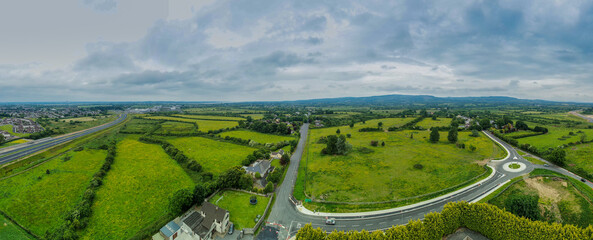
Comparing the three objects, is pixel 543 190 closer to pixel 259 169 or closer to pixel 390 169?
pixel 390 169

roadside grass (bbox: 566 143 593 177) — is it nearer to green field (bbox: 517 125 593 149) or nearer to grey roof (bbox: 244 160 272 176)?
green field (bbox: 517 125 593 149)

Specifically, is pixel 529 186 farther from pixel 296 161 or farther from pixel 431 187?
pixel 296 161

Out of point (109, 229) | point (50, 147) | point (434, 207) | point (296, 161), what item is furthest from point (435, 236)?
point (50, 147)

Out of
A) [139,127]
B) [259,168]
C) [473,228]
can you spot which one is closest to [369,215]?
[473,228]

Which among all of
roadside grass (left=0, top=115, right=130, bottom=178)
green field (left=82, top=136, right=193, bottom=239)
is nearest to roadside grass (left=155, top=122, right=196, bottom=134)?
roadside grass (left=0, top=115, right=130, bottom=178)

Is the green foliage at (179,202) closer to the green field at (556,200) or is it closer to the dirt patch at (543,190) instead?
the green field at (556,200)

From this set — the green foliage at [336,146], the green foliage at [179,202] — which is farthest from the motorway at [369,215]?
the green foliage at [336,146]
